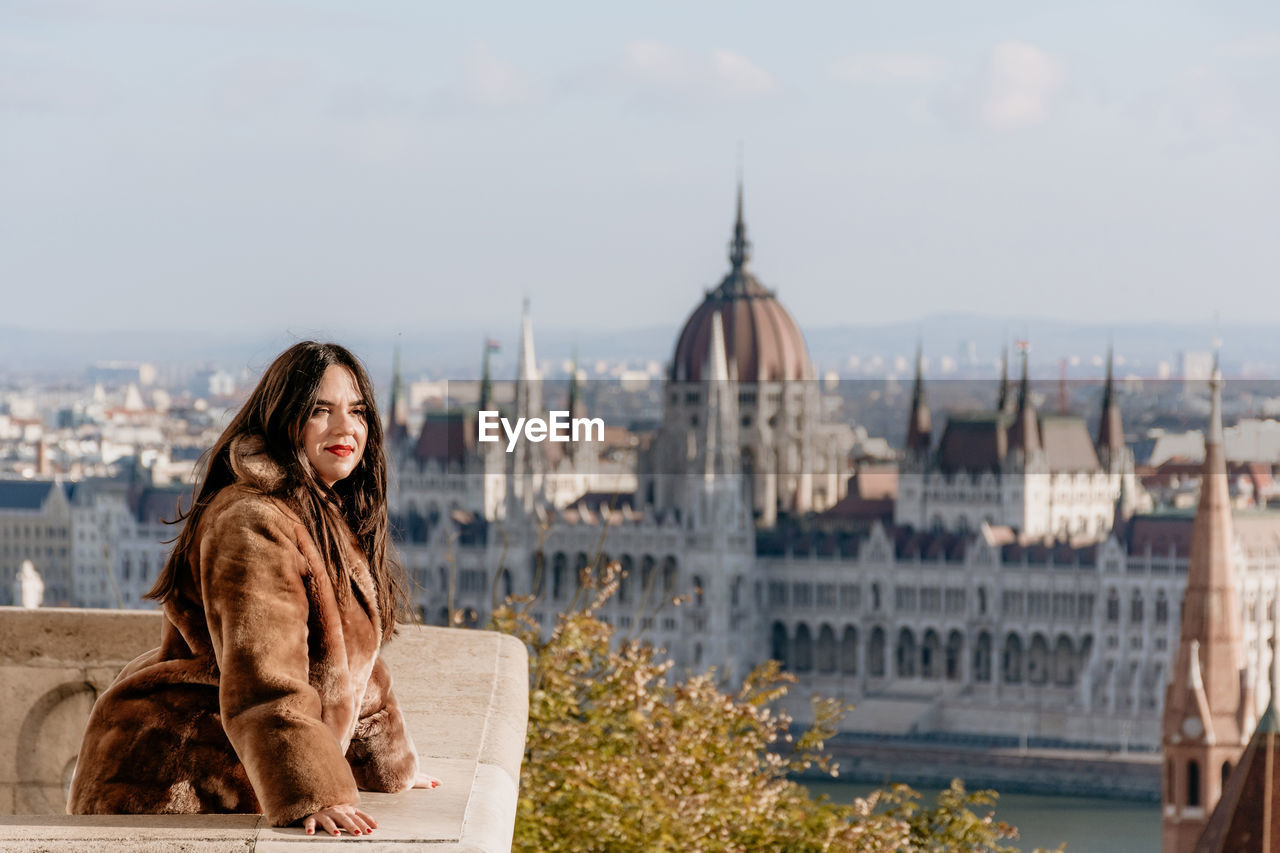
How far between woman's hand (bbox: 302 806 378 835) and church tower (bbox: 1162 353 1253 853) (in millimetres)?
18211

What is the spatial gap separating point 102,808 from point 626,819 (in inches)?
84.8

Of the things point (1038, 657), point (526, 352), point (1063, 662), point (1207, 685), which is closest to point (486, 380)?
point (526, 352)

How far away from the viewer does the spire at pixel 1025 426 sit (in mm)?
46500

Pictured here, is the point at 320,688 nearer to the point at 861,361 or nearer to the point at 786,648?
the point at 786,648

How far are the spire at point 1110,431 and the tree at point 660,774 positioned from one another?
1676 inches

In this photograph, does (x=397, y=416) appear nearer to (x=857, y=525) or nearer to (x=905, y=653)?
(x=857, y=525)

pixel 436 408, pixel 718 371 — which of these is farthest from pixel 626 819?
pixel 436 408

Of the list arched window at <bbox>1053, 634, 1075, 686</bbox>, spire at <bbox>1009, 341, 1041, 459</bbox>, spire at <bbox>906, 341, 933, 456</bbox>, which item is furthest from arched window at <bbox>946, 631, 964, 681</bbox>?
spire at <bbox>906, 341, 933, 456</bbox>

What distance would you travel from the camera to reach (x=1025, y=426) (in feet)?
154

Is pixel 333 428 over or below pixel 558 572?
over

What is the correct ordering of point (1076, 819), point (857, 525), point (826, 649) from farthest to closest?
point (857, 525) → point (826, 649) → point (1076, 819)

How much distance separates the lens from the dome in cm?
5275

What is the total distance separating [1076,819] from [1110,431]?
56.5 ft

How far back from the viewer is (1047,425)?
1870 inches
